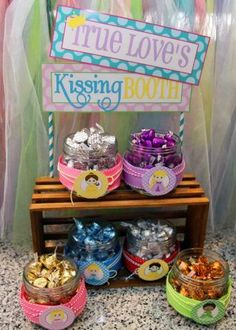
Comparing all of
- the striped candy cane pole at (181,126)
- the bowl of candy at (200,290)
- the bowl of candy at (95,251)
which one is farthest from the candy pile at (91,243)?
the striped candy cane pole at (181,126)

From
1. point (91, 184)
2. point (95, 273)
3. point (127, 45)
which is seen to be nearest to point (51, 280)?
point (95, 273)

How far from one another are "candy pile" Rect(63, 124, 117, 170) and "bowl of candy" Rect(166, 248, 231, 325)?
36 cm

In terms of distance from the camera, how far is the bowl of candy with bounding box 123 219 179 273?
1.18 m

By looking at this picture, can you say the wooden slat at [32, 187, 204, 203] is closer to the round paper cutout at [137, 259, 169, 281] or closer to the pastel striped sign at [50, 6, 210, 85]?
the round paper cutout at [137, 259, 169, 281]

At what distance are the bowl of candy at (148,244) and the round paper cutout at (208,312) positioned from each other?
202mm

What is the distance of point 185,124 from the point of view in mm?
1282

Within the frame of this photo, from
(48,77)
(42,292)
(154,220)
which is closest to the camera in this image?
(42,292)

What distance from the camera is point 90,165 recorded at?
43.4 inches

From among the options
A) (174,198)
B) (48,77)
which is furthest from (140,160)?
(48,77)

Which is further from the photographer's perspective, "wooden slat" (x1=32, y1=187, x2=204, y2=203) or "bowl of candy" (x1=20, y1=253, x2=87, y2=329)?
"wooden slat" (x1=32, y1=187, x2=204, y2=203)

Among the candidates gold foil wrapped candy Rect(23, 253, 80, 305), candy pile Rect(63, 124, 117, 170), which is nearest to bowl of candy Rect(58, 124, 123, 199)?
candy pile Rect(63, 124, 117, 170)

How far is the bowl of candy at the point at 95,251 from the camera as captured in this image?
1.14 metres

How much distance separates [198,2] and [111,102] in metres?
0.40

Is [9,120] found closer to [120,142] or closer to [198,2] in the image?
[120,142]
